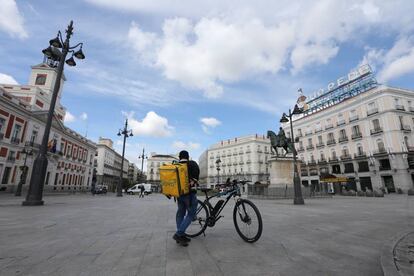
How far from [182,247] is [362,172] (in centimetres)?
4398

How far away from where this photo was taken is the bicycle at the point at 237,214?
4039mm

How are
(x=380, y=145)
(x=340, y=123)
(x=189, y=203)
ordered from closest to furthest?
1. (x=189, y=203)
2. (x=380, y=145)
3. (x=340, y=123)

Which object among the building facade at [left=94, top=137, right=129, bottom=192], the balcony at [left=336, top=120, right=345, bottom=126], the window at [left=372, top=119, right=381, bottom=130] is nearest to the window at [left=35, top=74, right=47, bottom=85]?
the building facade at [left=94, top=137, right=129, bottom=192]

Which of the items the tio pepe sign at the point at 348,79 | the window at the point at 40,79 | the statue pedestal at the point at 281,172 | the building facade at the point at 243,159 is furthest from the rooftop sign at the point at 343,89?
the window at the point at 40,79

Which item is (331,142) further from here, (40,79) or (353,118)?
(40,79)

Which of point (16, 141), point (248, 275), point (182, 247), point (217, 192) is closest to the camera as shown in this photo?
point (248, 275)

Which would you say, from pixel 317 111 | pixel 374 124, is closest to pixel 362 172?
pixel 374 124

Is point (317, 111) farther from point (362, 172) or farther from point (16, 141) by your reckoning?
point (16, 141)

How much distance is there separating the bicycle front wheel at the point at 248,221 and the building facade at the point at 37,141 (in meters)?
23.0

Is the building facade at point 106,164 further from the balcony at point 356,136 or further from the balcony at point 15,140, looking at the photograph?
the balcony at point 356,136

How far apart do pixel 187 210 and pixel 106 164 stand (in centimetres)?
7887

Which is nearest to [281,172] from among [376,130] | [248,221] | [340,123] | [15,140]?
[248,221]

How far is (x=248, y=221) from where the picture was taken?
13.6 ft

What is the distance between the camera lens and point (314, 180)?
46.8m
